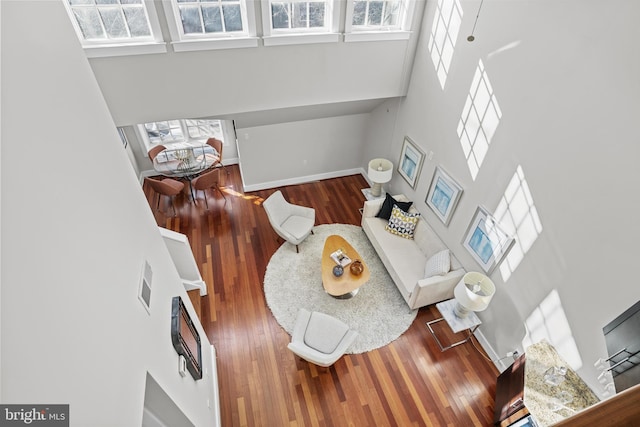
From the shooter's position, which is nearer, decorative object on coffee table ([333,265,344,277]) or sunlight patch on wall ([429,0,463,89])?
sunlight patch on wall ([429,0,463,89])

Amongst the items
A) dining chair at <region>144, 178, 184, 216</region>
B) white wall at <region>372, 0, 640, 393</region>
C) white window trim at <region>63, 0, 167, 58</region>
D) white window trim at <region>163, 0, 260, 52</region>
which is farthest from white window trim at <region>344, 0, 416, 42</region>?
dining chair at <region>144, 178, 184, 216</region>

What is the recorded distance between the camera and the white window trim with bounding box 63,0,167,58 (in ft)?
12.2

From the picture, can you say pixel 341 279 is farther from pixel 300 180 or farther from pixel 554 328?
pixel 300 180

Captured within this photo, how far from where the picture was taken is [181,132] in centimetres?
712

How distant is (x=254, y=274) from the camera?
5.21 meters

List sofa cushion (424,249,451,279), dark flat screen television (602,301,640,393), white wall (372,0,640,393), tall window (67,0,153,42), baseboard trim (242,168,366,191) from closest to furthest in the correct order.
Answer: dark flat screen television (602,301,640,393) → white wall (372,0,640,393) → tall window (67,0,153,42) → sofa cushion (424,249,451,279) → baseboard trim (242,168,366,191)

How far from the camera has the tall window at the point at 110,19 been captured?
366 cm

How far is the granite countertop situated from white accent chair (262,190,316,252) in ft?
11.1

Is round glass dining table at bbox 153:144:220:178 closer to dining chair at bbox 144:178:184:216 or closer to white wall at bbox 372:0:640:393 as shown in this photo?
dining chair at bbox 144:178:184:216

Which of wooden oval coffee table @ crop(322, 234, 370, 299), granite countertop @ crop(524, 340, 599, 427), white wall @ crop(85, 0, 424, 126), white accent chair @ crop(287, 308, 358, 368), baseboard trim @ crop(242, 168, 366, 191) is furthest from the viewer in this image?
baseboard trim @ crop(242, 168, 366, 191)

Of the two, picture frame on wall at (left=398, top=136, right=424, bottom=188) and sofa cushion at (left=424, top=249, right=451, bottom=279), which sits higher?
picture frame on wall at (left=398, top=136, right=424, bottom=188)

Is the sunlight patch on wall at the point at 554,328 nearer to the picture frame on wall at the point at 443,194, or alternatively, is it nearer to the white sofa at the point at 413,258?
the white sofa at the point at 413,258

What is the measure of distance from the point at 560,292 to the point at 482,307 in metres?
0.85

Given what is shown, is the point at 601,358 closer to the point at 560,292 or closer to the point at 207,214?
the point at 560,292
